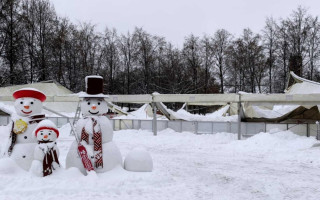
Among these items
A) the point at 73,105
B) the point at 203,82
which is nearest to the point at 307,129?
the point at 73,105

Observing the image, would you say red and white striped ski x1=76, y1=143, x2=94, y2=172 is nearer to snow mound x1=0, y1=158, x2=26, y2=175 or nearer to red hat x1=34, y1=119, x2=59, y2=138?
red hat x1=34, y1=119, x2=59, y2=138

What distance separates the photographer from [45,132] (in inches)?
314

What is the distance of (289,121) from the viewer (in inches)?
727

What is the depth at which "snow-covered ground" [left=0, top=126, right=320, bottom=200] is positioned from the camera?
745 cm

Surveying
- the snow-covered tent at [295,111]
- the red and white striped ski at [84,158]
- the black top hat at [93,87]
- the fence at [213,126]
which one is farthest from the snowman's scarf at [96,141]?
the fence at [213,126]

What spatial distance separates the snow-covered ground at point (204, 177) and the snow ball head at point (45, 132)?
882 mm

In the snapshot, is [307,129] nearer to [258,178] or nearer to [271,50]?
[258,178]

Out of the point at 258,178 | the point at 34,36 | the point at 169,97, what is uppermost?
the point at 34,36

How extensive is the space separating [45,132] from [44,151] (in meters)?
0.46

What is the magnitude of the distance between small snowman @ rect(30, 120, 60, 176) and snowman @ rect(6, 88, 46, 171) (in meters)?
0.44

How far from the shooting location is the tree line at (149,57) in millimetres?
34750

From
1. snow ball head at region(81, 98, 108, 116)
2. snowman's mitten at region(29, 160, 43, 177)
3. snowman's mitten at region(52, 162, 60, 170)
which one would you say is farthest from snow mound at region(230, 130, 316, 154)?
snowman's mitten at region(29, 160, 43, 177)

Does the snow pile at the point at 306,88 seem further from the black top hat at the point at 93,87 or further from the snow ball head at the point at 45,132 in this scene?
the snow ball head at the point at 45,132

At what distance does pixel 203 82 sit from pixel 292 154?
27116mm
